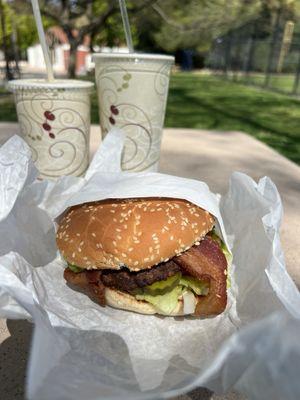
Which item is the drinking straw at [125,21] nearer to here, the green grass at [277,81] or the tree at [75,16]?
the tree at [75,16]

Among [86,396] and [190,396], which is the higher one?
[86,396]

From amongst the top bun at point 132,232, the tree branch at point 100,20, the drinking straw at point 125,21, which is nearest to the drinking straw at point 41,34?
the drinking straw at point 125,21

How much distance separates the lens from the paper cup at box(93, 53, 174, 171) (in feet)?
5.55

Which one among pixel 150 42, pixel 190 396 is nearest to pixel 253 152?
pixel 190 396

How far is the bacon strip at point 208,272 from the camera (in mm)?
1208

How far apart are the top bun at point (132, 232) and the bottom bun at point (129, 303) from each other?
0.39ft

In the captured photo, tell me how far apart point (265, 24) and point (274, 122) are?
416 inches

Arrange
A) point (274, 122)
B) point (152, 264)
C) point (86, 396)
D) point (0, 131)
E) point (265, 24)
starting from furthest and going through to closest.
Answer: point (265, 24), point (274, 122), point (0, 131), point (152, 264), point (86, 396)

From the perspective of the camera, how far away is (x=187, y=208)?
1.31 meters

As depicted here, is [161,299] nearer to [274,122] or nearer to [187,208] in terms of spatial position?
[187,208]

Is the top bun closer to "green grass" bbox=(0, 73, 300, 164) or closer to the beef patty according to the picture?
the beef patty

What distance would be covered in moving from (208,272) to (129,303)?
0.94 ft

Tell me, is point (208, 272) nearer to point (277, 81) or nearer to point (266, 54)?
point (277, 81)

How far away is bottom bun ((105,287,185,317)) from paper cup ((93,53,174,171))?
830 millimetres
